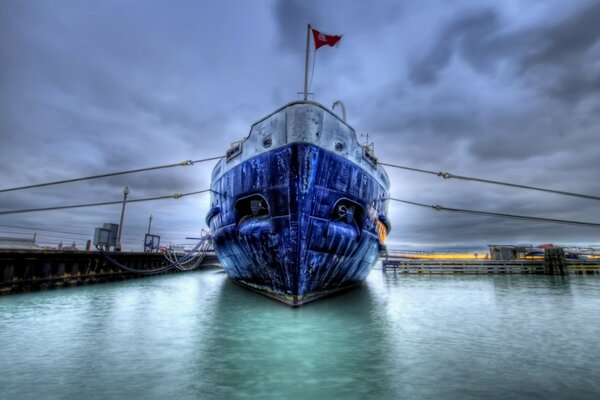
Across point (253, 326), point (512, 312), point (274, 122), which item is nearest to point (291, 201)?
point (274, 122)

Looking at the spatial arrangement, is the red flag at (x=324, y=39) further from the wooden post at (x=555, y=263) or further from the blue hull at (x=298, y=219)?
the wooden post at (x=555, y=263)

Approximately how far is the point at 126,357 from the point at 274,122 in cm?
667

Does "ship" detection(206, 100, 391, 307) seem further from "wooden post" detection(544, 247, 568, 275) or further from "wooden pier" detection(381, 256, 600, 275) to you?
"wooden post" detection(544, 247, 568, 275)

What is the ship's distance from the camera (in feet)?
25.3

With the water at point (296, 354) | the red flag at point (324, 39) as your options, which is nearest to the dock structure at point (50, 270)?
the water at point (296, 354)

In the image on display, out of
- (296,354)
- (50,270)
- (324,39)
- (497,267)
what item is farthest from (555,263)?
(50,270)

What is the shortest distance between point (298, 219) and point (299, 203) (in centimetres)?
43

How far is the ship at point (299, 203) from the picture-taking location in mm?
7727

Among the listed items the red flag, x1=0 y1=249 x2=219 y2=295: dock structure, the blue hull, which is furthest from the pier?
x1=0 y1=249 x2=219 y2=295: dock structure

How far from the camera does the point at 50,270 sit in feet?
42.5

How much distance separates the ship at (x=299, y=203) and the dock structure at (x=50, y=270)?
8.85 meters

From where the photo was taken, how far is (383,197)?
12055mm

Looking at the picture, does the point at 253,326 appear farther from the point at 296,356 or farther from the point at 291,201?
the point at 291,201

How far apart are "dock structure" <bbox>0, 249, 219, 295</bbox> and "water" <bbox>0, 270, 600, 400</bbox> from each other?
164 inches
